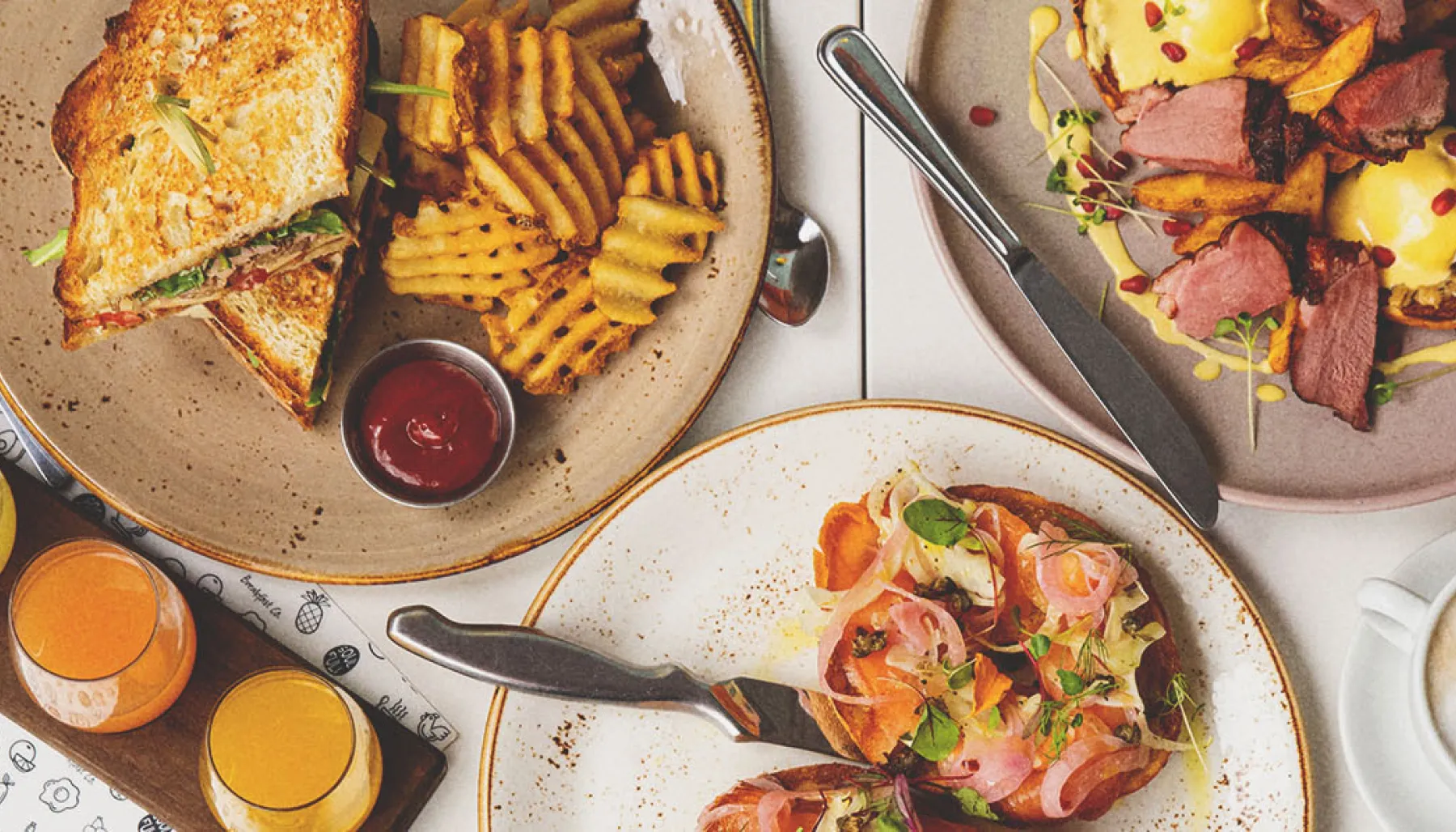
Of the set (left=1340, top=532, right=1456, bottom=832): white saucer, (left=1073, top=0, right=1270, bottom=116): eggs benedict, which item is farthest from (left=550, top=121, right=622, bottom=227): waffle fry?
(left=1340, top=532, right=1456, bottom=832): white saucer

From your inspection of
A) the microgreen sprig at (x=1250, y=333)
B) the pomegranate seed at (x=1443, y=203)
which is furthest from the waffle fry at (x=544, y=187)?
the pomegranate seed at (x=1443, y=203)

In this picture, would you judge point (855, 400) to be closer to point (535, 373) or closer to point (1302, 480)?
point (535, 373)

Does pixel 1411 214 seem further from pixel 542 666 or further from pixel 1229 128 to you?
pixel 542 666

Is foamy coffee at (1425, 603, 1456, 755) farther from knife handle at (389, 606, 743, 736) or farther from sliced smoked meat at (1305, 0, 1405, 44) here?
knife handle at (389, 606, 743, 736)

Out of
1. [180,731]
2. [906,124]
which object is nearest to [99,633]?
[180,731]

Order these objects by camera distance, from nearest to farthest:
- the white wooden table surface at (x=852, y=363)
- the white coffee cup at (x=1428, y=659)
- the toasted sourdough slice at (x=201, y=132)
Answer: the white coffee cup at (x=1428, y=659) → the toasted sourdough slice at (x=201, y=132) → the white wooden table surface at (x=852, y=363)

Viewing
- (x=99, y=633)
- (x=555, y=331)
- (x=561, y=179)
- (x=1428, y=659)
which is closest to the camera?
(x=1428, y=659)

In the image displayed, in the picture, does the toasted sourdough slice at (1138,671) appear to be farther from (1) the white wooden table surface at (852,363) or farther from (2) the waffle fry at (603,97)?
(2) the waffle fry at (603,97)
